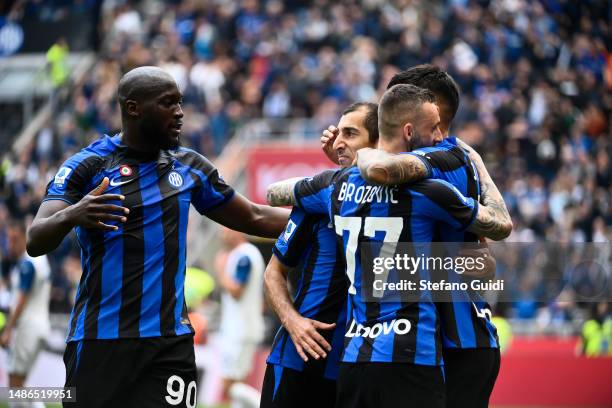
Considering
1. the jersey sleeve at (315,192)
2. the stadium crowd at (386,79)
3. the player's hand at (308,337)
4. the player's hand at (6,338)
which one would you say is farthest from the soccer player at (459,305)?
the stadium crowd at (386,79)

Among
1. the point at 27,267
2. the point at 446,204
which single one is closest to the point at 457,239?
the point at 446,204

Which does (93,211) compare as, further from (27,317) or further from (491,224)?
(27,317)

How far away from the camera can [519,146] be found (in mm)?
19328

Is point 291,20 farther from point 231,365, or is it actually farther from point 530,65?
point 231,365

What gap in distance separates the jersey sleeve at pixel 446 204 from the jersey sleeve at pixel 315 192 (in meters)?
0.59

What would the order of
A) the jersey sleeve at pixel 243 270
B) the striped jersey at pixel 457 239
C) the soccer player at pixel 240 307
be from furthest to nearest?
the soccer player at pixel 240 307
the jersey sleeve at pixel 243 270
the striped jersey at pixel 457 239

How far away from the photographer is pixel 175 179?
5711 mm

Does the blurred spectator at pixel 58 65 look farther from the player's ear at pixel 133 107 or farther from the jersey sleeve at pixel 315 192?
the jersey sleeve at pixel 315 192

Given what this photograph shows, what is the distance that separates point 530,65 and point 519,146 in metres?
2.57

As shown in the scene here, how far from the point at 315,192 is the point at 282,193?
0.28 meters

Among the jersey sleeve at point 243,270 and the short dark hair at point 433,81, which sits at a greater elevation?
the short dark hair at point 433,81

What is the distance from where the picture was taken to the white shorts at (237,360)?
1167 centimetres

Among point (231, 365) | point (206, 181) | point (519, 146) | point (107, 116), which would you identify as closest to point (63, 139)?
point (107, 116)

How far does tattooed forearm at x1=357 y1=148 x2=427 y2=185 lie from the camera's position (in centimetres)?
484
